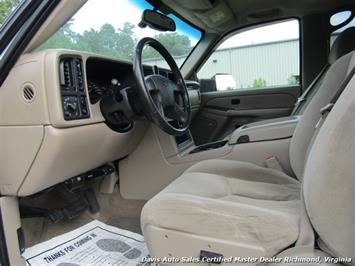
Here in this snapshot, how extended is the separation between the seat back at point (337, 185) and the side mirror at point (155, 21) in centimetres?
130

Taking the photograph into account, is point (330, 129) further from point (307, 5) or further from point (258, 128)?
point (307, 5)

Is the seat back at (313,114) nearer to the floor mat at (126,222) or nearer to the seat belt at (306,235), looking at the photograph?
the seat belt at (306,235)

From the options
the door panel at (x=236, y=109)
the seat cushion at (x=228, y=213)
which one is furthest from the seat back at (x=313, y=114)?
the door panel at (x=236, y=109)

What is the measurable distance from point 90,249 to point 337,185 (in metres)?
1.01

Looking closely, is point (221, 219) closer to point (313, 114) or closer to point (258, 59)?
point (313, 114)

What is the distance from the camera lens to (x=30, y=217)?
61.2 inches

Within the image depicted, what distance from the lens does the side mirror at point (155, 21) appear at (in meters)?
1.82

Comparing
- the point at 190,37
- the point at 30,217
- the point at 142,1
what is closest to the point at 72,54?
the point at 30,217

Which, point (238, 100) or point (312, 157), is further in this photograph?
point (238, 100)

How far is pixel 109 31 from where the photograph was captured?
6.03 feet

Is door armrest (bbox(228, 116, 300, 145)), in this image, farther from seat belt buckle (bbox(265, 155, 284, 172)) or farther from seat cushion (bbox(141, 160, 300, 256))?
seat cushion (bbox(141, 160, 300, 256))

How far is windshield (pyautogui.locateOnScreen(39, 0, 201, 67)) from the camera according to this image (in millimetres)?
1504

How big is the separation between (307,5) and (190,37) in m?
0.89

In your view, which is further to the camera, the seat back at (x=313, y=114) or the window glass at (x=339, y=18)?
the window glass at (x=339, y=18)
